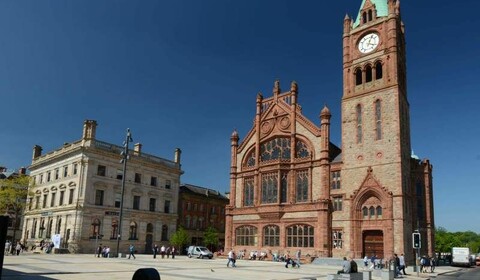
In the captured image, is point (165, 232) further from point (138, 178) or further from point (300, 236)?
point (300, 236)

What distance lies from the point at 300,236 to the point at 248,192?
11.5m

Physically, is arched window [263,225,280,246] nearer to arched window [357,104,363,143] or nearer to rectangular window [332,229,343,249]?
rectangular window [332,229,343,249]

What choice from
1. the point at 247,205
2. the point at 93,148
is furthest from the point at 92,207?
the point at 247,205

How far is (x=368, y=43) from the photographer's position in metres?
55.3

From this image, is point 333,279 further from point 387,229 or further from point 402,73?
point 402,73

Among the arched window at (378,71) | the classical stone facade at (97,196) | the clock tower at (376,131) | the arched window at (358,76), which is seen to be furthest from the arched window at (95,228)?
the arched window at (378,71)

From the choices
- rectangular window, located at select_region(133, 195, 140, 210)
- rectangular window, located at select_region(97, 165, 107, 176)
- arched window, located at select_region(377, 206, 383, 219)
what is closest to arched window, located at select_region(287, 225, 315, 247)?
arched window, located at select_region(377, 206, 383, 219)

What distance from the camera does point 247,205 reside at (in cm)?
6097

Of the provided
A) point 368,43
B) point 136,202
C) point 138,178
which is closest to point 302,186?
point 368,43

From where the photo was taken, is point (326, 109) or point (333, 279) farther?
point (326, 109)

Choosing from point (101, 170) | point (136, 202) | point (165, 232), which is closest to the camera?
point (101, 170)

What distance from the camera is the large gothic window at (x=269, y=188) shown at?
56.9 meters

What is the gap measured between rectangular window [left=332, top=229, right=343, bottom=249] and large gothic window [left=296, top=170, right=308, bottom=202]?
225 inches

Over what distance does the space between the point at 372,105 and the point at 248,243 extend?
2552 centimetres
